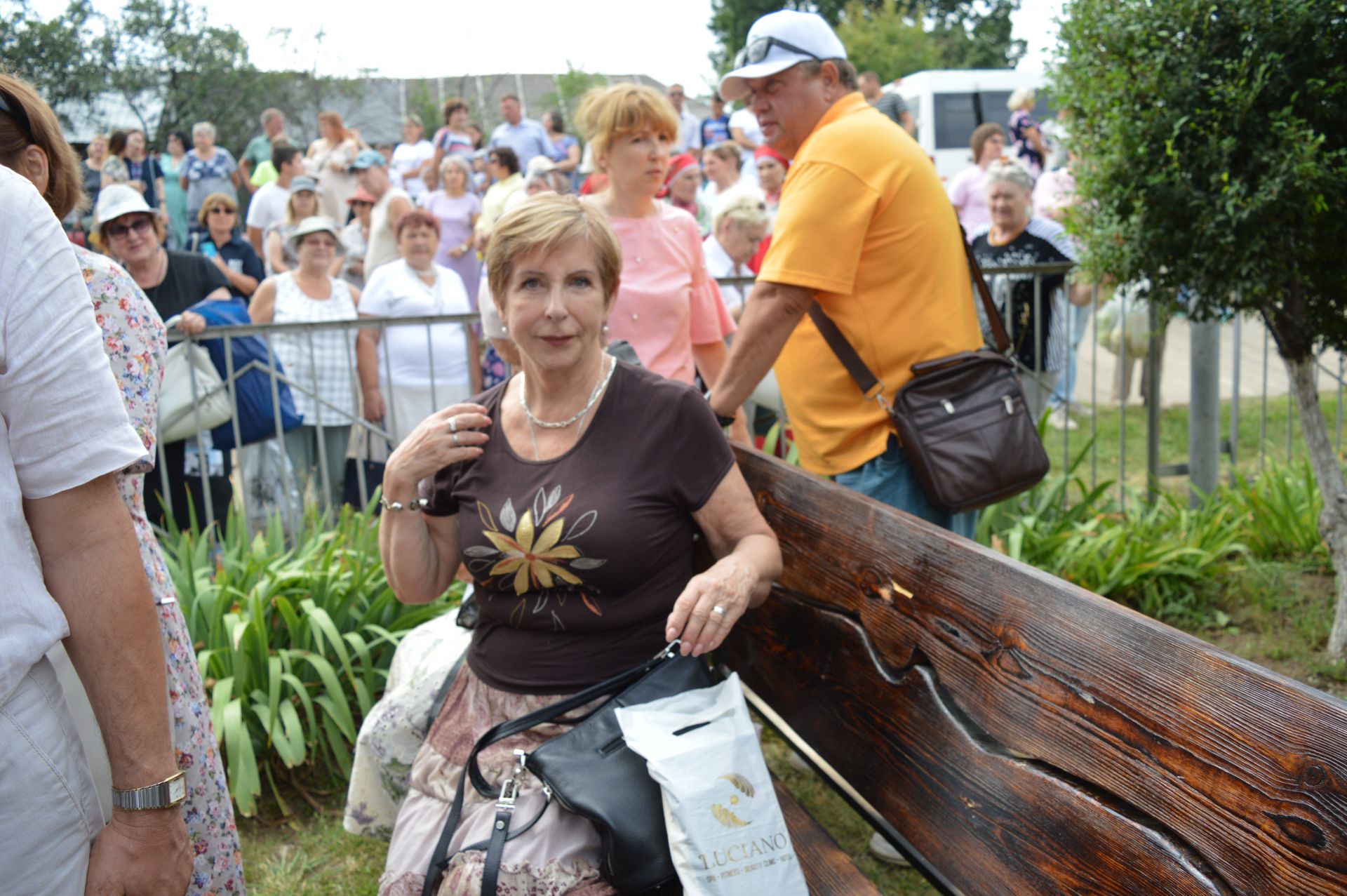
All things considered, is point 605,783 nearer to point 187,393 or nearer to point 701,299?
point 701,299

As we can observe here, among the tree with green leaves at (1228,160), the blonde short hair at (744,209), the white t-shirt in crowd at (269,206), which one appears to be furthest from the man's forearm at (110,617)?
the white t-shirt in crowd at (269,206)

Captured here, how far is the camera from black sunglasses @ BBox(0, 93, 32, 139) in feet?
5.44

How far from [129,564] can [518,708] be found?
99 cm

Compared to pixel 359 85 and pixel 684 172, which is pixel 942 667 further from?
pixel 359 85

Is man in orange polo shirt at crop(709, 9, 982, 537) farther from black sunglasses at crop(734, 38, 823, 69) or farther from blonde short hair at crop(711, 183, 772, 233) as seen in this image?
blonde short hair at crop(711, 183, 772, 233)

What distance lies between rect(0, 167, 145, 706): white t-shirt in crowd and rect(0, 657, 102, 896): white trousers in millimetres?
49

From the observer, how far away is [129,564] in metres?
1.41

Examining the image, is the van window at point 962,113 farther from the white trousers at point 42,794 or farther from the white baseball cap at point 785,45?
the white trousers at point 42,794

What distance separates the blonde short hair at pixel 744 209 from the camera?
A: 20.5 feet

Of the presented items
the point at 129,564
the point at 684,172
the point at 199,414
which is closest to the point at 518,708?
the point at 129,564

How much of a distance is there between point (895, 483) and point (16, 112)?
2.08 metres

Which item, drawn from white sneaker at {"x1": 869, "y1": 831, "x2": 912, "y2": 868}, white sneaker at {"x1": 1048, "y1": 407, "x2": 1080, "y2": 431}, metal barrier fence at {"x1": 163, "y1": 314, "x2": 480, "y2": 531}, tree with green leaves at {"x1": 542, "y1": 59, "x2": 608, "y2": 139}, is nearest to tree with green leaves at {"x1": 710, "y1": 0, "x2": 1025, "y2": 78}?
tree with green leaves at {"x1": 542, "y1": 59, "x2": 608, "y2": 139}

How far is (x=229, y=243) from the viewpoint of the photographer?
7.68 m

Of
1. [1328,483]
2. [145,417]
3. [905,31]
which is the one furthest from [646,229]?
[905,31]
